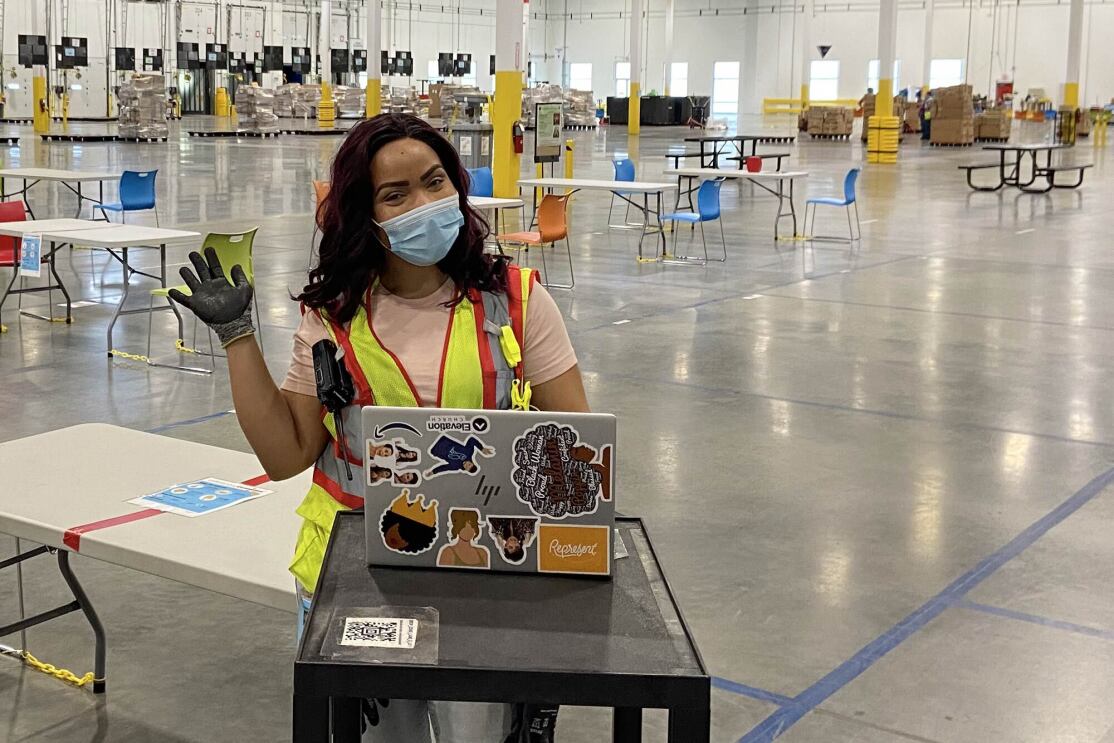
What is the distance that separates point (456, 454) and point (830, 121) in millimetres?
38445

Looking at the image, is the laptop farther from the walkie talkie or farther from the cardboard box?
the cardboard box

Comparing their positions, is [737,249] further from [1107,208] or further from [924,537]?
[924,537]

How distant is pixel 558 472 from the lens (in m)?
1.85

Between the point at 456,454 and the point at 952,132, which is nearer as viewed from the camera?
the point at 456,454

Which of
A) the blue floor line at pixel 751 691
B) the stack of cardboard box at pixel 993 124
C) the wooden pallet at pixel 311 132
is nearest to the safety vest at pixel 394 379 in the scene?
the blue floor line at pixel 751 691

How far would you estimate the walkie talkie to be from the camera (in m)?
2.13

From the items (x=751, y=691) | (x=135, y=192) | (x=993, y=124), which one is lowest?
(x=751, y=691)

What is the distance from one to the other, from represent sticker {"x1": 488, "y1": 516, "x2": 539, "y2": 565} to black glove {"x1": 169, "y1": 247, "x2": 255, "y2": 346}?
0.56 metres

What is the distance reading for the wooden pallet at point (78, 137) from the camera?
28047 mm

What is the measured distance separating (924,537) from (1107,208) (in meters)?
15.2

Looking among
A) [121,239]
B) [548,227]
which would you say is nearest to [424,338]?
[121,239]

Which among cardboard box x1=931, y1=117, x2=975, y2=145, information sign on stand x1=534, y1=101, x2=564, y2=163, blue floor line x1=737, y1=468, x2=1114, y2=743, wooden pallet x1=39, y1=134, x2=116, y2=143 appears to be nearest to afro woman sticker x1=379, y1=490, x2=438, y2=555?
blue floor line x1=737, y1=468, x2=1114, y2=743

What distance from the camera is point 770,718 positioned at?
11.5ft

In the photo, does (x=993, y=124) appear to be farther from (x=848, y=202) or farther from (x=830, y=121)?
(x=848, y=202)
